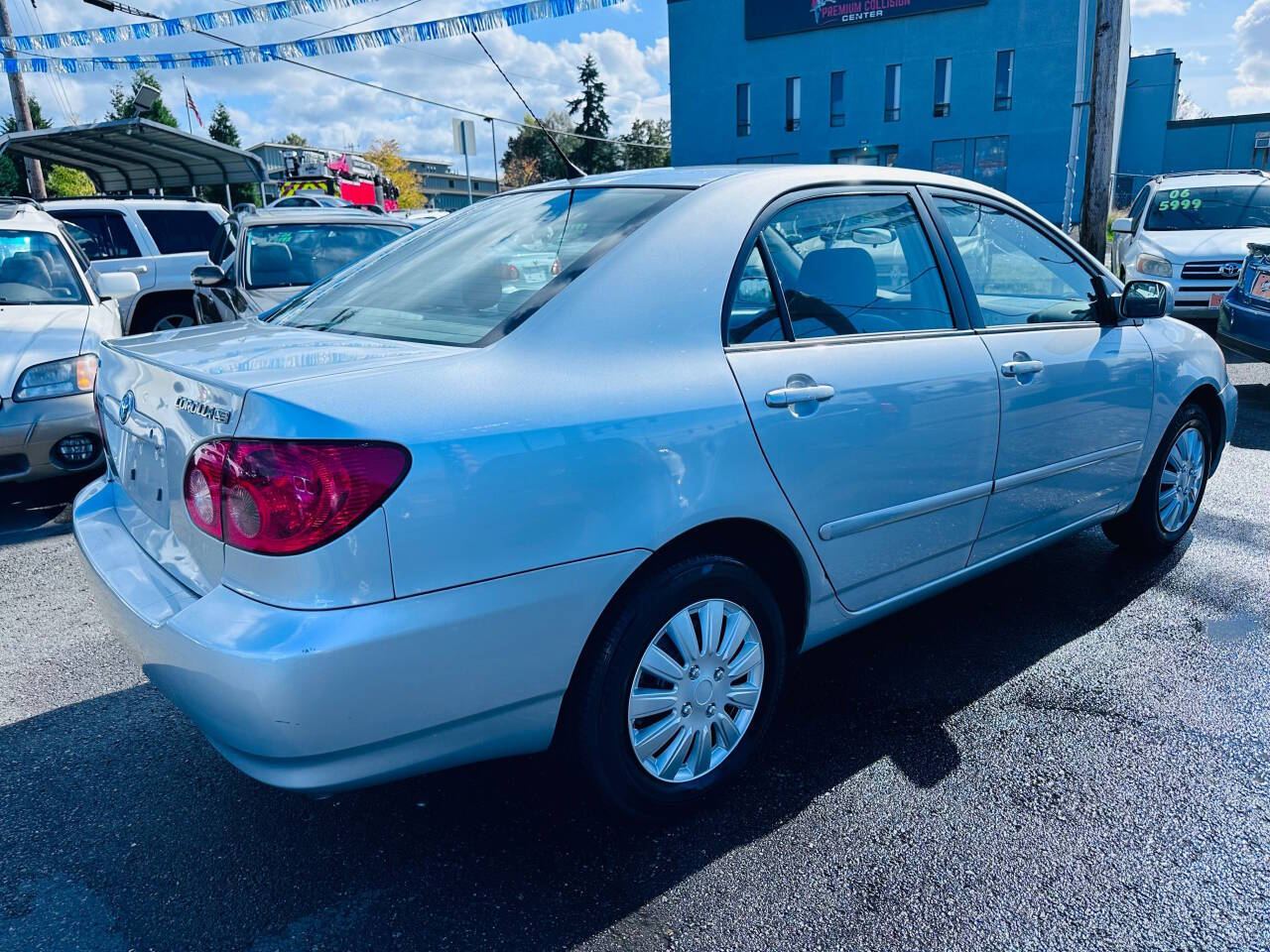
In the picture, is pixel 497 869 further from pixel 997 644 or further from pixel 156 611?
pixel 997 644

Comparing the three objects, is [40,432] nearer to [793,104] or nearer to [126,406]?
[126,406]

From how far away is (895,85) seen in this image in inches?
1518

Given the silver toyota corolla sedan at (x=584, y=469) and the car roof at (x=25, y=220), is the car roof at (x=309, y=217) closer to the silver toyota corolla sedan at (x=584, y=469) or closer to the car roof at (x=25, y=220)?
the car roof at (x=25, y=220)

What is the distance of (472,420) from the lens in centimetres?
189

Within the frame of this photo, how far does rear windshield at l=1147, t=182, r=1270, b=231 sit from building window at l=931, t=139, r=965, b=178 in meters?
28.2

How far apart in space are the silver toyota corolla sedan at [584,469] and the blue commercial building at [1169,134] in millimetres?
43820

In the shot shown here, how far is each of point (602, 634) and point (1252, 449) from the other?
19.2ft

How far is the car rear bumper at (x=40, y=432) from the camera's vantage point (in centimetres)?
488

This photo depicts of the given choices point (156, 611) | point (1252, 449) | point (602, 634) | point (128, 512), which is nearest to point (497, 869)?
point (602, 634)

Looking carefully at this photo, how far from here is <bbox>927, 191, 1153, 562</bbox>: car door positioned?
3092 mm

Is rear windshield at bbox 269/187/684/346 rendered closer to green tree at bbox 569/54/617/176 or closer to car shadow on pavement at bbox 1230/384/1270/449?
car shadow on pavement at bbox 1230/384/1270/449

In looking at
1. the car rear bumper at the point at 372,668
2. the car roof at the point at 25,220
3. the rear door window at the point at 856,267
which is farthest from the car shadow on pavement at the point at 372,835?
the car roof at the point at 25,220

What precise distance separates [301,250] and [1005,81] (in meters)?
36.3

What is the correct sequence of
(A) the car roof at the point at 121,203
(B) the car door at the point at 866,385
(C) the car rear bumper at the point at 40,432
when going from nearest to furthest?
(B) the car door at the point at 866,385 → (C) the car rear bumper at the point at 40,432 → (A) the car roof at the point at 121,203
